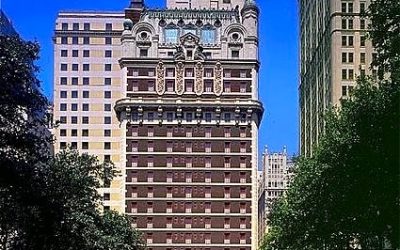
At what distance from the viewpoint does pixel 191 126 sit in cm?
14162

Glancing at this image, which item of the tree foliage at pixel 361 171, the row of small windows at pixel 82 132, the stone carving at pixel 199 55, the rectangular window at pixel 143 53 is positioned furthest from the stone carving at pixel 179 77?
the tree foliage at pixel 361 171

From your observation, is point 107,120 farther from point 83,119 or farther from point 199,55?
point 199,55

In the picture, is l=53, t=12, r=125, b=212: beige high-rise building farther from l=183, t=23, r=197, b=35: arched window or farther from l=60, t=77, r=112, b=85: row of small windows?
l=183, t=23, r=197, b=35: arched window

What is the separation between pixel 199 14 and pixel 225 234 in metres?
35.4

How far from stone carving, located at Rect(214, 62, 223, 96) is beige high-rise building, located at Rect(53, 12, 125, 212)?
2759cm

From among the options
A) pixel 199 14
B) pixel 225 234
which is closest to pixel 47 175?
pixel 225 234

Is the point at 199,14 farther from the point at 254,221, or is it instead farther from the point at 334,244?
the point at 334,244

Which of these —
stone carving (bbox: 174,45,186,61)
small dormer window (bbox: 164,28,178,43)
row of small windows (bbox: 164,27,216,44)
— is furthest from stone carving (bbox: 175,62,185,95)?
small dormer window (bbox: 164,28,178,43)

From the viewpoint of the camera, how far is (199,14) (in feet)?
496

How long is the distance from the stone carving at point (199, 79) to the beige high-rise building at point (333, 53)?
16.5 meters

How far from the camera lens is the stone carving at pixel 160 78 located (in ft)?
468

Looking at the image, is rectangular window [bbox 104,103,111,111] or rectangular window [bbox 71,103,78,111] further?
rectangular window [bbox 104,103,111,111]

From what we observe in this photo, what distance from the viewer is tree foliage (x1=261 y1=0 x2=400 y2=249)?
39.5 metres

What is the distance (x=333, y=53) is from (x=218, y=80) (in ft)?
75.3
